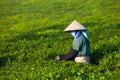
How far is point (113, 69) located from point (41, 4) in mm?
36574

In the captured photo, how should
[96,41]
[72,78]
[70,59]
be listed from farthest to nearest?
[96,41], [70,59], [72,78]

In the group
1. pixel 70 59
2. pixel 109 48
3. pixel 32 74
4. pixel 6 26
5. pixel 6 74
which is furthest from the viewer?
pixel 6 26

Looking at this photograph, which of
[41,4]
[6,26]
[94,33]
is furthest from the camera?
[41,4]

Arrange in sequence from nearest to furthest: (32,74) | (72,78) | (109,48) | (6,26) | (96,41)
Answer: (72,78), (32,74), (109,48), (96,41), (6,26)

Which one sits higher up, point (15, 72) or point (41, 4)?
point (41, 4)

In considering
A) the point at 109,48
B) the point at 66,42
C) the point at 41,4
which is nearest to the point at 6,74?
the point at 109,48

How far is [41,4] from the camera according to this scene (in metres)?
48.0

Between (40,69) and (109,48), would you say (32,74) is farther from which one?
(109,48)

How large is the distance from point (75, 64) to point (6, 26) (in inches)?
751

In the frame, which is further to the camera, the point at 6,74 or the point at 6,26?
the point at 6,26

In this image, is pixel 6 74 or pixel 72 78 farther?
pixel 6 74

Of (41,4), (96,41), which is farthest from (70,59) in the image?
(41,4)

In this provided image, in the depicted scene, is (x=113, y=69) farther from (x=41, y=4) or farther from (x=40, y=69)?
(x=41, y=4)

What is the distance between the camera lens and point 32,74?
11.0 metres
